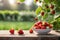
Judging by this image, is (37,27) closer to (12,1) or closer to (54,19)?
(54,19)

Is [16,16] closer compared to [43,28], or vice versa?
[43,28]

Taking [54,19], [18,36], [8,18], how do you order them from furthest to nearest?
[8,18] < [54,19] < [18,36]

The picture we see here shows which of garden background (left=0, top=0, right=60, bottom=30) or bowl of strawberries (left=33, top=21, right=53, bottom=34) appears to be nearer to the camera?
bowl of strawberries (left=33, top=21, right=53, bottom=34)

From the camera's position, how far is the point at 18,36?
1.75 metres

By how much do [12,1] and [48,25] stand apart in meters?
10.3

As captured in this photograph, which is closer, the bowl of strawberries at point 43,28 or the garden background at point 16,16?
the bowl of strawberries at point 43,28

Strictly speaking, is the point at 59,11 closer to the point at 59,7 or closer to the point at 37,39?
the point at 59,7

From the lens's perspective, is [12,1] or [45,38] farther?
[12,1]

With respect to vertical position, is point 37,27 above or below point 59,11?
below

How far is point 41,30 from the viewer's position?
184 cm

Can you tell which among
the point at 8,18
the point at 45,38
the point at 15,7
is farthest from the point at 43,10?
the point at 15,7

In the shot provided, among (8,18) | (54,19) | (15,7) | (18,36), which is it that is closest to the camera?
(18,36)

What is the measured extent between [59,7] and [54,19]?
13 cm

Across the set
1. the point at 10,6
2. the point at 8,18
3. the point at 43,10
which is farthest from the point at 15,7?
the point at 43,10
